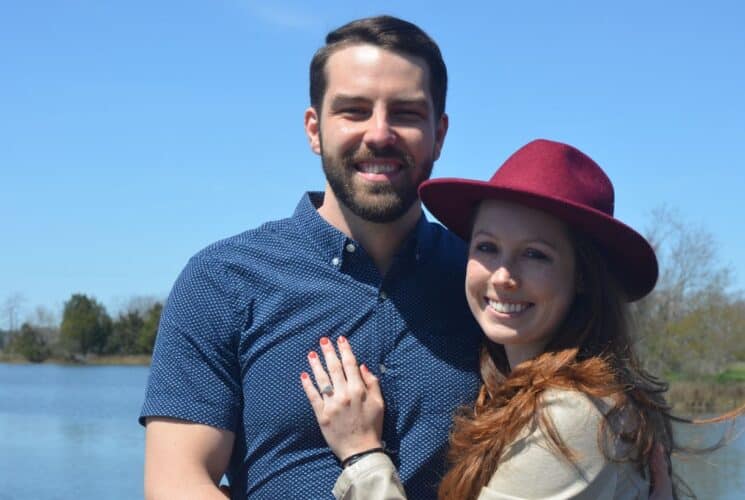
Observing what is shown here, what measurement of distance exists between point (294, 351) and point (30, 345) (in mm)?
83594

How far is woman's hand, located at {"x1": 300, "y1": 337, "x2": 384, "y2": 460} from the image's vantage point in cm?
328

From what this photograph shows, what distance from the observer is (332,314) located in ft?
11.6

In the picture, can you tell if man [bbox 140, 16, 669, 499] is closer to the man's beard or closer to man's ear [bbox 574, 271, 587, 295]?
the man's beard

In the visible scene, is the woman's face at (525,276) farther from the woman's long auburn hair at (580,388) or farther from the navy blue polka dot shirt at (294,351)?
the navy blue polka dot shirt at (294,351)

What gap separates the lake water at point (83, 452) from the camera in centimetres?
1853

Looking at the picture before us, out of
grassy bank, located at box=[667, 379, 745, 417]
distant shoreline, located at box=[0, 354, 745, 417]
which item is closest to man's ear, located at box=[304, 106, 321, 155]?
distant shoreline, located at box=[0, 354, 745, 417]

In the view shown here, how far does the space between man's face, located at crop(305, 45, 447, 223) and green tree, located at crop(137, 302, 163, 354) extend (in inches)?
2738

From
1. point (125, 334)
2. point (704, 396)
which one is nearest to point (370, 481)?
point (704, 396)

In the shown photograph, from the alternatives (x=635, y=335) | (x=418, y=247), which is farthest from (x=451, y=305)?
(x=635, y=335)

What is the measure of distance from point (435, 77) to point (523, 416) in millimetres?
1242

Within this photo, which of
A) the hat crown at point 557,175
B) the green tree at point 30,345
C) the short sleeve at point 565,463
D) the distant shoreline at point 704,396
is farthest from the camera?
the green tree at point 30,345

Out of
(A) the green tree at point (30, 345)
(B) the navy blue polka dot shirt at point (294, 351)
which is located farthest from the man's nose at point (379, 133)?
(A) the green tree at point (30, 345)

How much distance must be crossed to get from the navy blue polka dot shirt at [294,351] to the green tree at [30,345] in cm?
8300

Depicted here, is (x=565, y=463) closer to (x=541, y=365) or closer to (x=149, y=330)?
(x=541, y=365)
